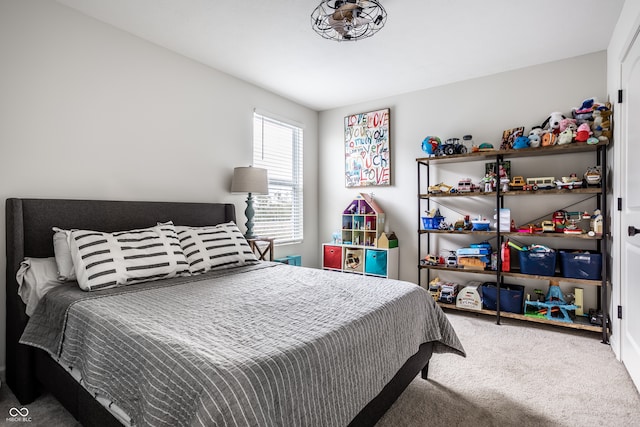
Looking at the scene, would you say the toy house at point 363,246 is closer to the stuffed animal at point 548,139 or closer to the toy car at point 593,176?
the stuffed animal at point 548,139

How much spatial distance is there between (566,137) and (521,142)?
0.33 meters

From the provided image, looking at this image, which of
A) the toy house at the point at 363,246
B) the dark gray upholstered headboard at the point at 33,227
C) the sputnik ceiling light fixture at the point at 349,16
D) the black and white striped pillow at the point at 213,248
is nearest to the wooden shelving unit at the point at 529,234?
the toy house at the point at 363,246

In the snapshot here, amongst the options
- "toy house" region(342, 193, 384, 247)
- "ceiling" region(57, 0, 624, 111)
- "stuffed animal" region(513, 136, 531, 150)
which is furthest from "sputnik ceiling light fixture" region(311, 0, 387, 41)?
"toy house" region(342, 193, 384, 247)

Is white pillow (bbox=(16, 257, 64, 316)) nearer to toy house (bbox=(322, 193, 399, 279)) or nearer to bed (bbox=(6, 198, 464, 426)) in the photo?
bed (bbox=(6, 198, 464, 426))

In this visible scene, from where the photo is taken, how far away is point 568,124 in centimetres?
284

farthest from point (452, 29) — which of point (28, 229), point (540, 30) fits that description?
point (28, 229)

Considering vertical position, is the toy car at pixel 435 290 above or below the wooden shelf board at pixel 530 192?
below

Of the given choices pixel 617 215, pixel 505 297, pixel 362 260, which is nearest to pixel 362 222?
pixel 362 260

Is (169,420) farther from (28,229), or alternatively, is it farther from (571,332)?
(571,332)

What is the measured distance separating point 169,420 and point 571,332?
3.27 meters

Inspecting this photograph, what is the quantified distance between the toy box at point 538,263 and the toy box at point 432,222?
32.1 inches

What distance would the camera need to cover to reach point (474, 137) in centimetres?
353

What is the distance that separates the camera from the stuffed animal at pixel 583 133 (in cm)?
267

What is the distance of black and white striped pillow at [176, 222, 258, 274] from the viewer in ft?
7.80
